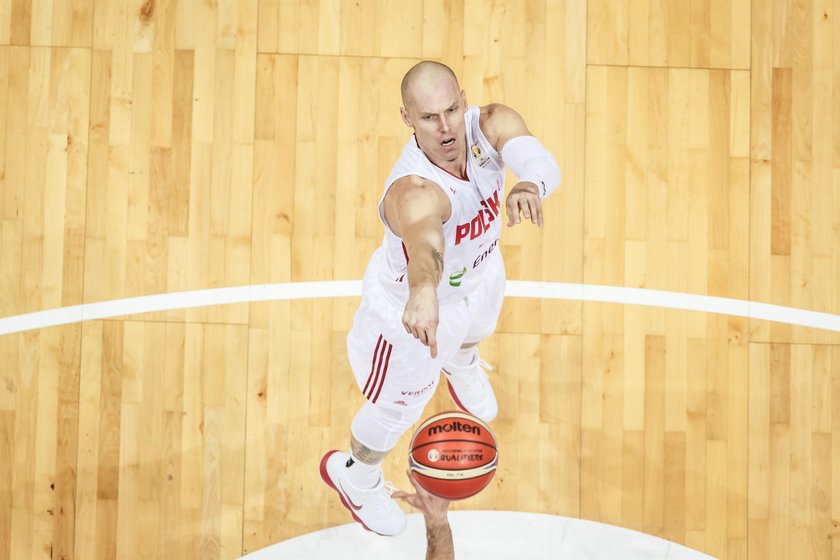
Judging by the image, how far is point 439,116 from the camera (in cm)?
375

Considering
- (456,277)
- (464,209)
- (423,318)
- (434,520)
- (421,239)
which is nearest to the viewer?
(423,318)

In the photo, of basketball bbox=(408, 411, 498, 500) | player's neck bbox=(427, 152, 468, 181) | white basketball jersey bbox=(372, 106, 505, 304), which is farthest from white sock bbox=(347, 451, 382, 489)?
player's neck bbox=(427, 152, 468, 181)

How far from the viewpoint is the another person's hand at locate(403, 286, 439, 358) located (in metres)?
3.05

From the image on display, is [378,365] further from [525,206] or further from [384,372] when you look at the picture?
[525,206]

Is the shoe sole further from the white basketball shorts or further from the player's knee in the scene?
the white basketball shorts

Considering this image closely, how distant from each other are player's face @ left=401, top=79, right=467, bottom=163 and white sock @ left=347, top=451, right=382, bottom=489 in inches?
72.8

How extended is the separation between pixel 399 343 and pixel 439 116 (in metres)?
1.20

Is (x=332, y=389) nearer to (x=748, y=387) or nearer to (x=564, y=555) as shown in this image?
(x=564, y=555)

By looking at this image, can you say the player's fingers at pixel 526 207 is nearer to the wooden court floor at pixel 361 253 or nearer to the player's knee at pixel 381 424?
the player's knee at pixel 381 424

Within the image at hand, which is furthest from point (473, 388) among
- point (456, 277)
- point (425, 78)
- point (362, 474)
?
point (425, 78)

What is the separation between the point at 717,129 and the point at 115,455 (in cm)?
444

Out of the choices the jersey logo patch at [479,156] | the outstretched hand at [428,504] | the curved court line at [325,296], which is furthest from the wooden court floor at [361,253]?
the jersey logo patch at [479,156]

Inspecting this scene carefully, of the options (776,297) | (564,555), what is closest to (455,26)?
(776,297)

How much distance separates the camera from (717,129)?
18.4ft
